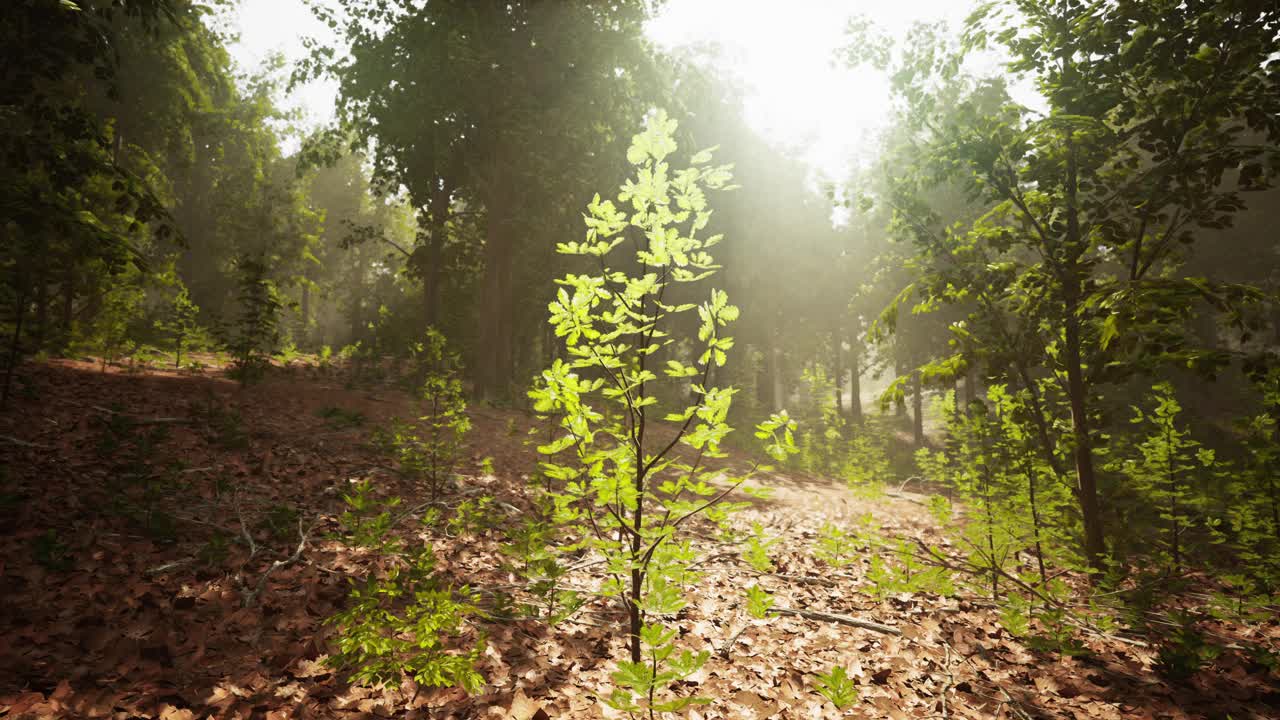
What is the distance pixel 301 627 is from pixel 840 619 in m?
3.68

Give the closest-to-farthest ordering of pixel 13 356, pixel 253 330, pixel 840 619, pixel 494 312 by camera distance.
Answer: pixel 840 619 < pixel 13 356 < pixel 253 330 < pixel 494 312

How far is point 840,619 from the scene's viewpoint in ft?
12.6

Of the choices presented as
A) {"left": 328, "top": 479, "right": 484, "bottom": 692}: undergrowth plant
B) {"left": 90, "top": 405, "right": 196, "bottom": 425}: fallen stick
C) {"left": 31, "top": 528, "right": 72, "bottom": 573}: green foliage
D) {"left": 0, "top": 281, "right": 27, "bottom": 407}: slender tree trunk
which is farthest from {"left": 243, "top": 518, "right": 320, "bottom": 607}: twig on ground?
{"left": 0, "top": 281, "right": 27, "bottom": 407}: slender tree trunk

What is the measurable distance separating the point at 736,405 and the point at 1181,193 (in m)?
15.4

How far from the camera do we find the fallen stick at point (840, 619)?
3.69 metres

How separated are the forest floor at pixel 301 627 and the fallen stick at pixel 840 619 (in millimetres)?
20

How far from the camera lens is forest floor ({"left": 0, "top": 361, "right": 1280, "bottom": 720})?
2.51 meters

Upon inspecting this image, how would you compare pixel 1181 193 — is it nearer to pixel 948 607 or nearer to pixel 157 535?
pixel 948 607

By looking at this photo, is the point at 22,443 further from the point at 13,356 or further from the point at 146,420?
the point at 13,356

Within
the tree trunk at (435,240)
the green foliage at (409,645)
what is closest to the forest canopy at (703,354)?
the green foliage at (409,645)

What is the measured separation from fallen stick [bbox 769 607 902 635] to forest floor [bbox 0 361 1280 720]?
0.02 meters

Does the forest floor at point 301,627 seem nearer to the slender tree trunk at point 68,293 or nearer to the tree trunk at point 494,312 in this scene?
the slender tree trunk at point 68,293

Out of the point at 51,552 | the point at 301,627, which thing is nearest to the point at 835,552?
the point at 301,627

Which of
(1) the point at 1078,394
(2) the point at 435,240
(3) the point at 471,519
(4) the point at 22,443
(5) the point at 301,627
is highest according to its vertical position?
(2) the point at 435,240
